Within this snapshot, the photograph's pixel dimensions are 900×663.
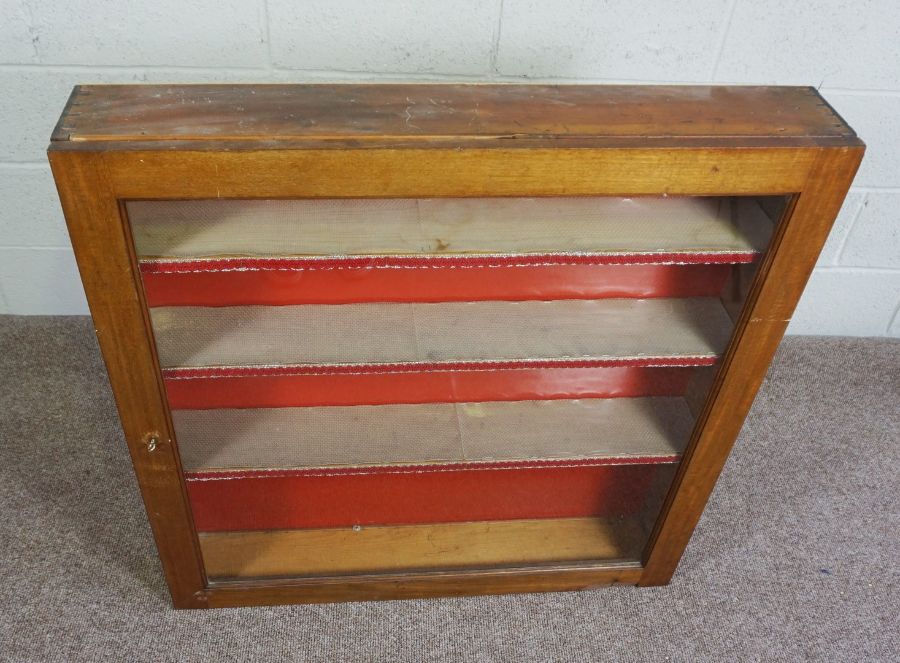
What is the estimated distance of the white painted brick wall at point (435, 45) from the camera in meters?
1.57

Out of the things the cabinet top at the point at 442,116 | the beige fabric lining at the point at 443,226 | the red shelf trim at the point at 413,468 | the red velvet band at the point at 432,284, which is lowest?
the red shelf trim at the point at 413,468

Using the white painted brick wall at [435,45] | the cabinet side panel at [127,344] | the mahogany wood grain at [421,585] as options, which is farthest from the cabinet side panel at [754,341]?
the cabinet side panel at [127,344]

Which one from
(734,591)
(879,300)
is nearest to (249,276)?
(734,591)

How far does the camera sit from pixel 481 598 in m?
1.68

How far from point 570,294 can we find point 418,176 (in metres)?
0.45

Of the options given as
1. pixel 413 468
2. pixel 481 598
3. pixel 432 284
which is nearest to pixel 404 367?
pixel 432 284

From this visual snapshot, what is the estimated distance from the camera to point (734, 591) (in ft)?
5.65

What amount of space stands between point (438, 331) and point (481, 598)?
670 mm

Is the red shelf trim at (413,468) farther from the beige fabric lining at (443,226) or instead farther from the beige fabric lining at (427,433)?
the beige fabric lining at (443,226)

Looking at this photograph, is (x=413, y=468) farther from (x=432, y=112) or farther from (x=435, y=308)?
(x=432, y=112)

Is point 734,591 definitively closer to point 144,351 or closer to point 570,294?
point 570,294

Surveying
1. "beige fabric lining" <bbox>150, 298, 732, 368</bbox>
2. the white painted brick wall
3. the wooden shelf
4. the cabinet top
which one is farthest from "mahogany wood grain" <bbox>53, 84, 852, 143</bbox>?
the wooden shelf

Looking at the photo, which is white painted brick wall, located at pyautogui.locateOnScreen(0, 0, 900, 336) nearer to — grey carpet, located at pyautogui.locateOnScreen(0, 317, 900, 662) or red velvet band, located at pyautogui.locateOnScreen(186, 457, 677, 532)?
grey carpet, located at pyautogui.locateOnScreen(0, 317, 900, 662)

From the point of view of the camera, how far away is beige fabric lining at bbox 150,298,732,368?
126cm
